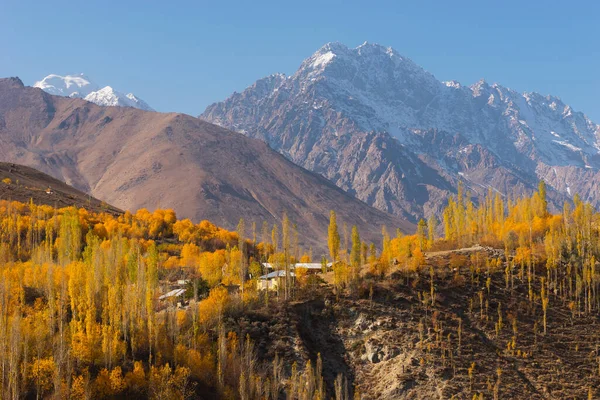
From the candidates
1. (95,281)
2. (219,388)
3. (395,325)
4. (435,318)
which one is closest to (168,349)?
(219,388)

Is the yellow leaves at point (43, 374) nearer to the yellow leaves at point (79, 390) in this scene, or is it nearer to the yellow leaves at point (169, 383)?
the yellow leaves at point (79, 390)

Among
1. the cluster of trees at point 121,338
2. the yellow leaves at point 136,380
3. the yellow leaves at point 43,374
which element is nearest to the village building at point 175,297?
the cluster of trees at point 121,338

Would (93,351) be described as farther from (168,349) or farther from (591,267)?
(591,267)


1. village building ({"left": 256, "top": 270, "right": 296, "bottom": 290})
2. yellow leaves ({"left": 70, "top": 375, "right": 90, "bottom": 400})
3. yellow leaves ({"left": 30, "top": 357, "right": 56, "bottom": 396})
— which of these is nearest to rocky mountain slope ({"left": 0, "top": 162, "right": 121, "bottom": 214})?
village building ({"left": 256, "top": 270, "right": 296, "bottom": 290})

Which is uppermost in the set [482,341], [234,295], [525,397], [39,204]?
[39,204]

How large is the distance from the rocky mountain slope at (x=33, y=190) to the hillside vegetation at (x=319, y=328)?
46.2 metres

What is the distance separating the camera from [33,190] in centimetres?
14762

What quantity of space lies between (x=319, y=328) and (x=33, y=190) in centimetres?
9759

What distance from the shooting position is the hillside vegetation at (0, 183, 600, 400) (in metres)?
59.1

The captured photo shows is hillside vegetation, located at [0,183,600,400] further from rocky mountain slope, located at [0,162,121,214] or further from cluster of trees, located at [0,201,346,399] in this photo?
rocky mountain slope, located at [0,162,121,214]

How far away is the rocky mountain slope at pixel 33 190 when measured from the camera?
136375 mm

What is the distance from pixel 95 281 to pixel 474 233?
222ft

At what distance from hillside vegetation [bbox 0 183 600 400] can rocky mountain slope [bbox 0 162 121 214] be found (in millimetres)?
46225

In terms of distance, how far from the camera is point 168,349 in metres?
63.9
